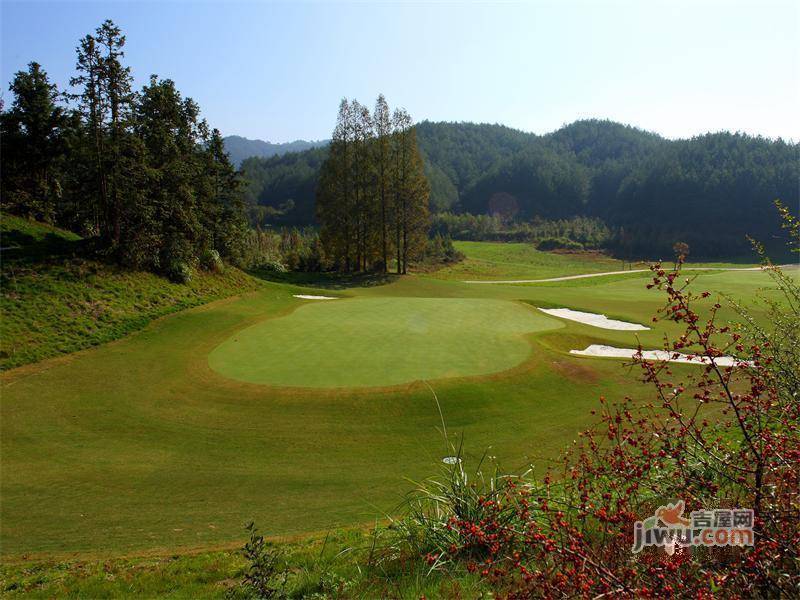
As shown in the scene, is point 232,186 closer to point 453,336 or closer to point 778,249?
point 453,336

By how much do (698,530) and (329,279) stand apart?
139ft

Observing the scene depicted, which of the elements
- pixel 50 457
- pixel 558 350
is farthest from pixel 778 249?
pixel 50 457

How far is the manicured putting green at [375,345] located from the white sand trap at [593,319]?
2.69 m

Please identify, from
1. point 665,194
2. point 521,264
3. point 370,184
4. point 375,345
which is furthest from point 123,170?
point 665,194

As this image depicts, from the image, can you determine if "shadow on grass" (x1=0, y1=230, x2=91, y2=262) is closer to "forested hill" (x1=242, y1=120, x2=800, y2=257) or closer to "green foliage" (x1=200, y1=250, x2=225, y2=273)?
"green foliage" (x1=200, y1=250, x2=225, y2=273)

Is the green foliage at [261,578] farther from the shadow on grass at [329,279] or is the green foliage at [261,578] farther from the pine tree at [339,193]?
the pine tree at [339,193]

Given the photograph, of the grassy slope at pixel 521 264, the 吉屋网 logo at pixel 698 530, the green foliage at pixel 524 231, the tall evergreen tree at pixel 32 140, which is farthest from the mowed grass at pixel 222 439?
the green foliage at pixel 524 231

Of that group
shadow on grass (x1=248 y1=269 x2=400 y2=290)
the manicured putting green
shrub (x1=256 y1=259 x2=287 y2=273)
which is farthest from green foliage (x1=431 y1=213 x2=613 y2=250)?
the manicured putting green

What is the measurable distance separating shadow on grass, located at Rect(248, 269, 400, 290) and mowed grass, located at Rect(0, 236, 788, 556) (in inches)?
877

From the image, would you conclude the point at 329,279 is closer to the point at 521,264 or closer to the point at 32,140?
the point at 32,140

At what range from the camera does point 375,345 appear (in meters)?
19.5

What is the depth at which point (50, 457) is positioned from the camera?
37.4 ft

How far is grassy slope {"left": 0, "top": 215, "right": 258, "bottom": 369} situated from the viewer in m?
18.3

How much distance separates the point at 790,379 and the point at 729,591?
3440mm
